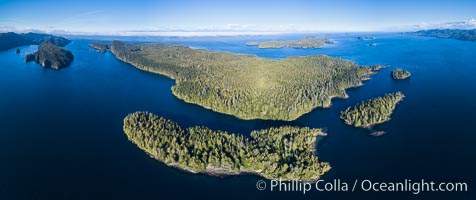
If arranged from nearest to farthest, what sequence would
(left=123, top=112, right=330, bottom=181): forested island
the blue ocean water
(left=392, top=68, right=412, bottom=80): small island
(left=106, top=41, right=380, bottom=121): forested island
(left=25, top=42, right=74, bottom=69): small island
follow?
the blue ocean water
(left=123, top=112, right=330, bottom=181): forested island
(left=106, top=41, right=380, bottom=121): forested island
(left=392, top=68, right=412, bottom=80): small island
(left=25, top=42, right=74, bottom=69): small island

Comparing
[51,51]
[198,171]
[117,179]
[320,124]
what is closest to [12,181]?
[117,179]

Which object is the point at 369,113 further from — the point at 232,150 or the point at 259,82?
the point at 259,82

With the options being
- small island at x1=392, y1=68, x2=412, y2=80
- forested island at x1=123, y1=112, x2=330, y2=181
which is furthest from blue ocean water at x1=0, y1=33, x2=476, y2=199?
small island at x1=392, y1=68, x2=412, y2=80

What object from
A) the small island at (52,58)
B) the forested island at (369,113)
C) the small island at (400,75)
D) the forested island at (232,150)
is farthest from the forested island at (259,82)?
the small island at (52,58)

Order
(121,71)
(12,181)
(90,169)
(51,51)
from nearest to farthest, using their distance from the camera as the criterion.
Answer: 1. (12,181)
2. (90,169)
3. (121,71)
4. (51,51)

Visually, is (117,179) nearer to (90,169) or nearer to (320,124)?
(90,169)

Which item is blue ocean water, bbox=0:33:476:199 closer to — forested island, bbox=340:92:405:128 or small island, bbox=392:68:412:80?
forested island, bbox=340:92:405:128
